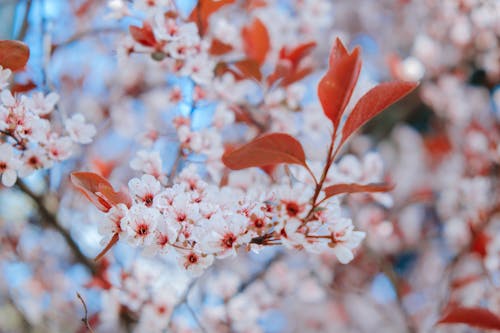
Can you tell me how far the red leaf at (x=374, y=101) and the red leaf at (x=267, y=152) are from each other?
0.26 ft

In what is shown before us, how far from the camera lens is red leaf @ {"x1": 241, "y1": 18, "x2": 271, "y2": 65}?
→ 133cm

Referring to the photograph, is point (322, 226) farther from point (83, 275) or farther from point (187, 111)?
point (83, 275)

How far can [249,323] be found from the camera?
168 cm

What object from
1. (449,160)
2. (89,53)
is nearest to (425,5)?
(449,160)

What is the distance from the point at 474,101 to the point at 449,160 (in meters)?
0.51

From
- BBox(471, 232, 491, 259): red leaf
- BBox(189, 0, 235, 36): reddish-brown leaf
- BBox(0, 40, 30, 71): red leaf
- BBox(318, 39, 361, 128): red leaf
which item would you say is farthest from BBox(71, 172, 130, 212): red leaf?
A: BBox(471, 232, 491, 259): red leaf

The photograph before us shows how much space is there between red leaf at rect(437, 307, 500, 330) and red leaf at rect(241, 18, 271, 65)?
74cm

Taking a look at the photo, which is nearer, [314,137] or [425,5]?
[314,137]

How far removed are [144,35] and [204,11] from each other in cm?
15

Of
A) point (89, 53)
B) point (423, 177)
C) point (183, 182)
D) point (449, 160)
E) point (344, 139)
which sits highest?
point (344, 139)

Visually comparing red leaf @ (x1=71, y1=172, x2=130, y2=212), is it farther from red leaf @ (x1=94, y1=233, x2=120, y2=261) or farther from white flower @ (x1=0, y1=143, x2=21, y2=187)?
white flower @ (x1=0, y1=143, x2=21, y2=187)

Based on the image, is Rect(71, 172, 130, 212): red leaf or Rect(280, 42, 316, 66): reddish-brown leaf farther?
Rect(280, 42, 316, 66): reddish-brown leaf

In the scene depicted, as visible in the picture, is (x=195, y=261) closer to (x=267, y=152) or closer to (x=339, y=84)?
(x=267, y=152)

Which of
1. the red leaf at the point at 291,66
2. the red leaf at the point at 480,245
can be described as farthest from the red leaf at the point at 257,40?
the red leaf at the point at 480,245
